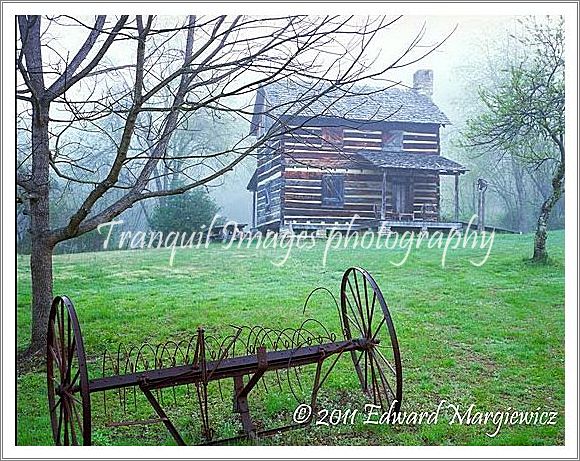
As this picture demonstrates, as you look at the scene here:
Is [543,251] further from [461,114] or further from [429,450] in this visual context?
[429,450]

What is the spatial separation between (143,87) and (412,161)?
176cm

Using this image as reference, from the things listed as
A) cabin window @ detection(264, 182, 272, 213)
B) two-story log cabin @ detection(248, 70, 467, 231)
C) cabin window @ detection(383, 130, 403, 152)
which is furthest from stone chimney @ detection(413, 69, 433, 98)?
cabin window @ detection(264, 182, 272, 213)

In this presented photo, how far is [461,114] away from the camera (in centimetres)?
450

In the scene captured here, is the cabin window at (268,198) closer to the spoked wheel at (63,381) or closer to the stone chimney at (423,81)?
the stone chimney at (423,81)

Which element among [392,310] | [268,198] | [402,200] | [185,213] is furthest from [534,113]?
[185,213]

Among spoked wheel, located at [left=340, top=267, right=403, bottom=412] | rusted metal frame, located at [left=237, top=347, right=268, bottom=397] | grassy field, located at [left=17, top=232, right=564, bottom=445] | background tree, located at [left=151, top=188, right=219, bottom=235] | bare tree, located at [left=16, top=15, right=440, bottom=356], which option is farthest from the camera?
background tree, located at [left=151, top=188, right=219, bottom=235]

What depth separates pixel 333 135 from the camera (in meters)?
4.40

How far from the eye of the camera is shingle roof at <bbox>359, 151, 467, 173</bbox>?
4.42 meters

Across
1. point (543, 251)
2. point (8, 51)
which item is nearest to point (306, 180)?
point (543, 251)

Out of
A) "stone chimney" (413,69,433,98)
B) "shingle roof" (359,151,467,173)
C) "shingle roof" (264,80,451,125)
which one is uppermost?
"stone chimney" (413,69,433,98)

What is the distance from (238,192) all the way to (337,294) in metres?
0.89

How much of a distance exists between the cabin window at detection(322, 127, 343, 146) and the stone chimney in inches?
21.7

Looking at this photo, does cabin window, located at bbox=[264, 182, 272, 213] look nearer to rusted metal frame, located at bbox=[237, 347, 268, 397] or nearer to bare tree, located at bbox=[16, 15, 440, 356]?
bare tree, located at bbox=[16, 15, 440, 356]

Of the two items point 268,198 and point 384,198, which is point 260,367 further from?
point 384,198
